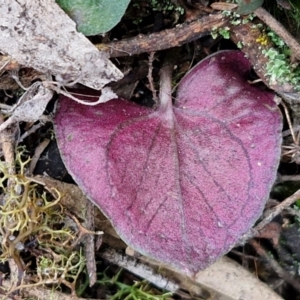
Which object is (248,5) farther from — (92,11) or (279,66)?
(92,11)

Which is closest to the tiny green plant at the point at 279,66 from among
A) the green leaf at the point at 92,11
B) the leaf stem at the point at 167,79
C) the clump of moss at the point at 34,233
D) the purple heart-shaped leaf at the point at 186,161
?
the purple heart-shaped leaf at the point at 186,161

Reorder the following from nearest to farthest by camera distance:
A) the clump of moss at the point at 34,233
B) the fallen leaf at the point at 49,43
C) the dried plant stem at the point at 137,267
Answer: the fallen leaf at the point at 49,43 < the clump of moss at the point at 34,233 < the dried plant stem at the point at 137,267

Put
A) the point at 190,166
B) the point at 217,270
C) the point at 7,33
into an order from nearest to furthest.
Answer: the point at 7,33 → the point at 190,166 → the point at 217,270

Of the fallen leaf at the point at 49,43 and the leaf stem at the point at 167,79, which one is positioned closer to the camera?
the fallen leaf at the point at 49,43

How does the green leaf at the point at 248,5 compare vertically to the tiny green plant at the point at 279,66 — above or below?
above

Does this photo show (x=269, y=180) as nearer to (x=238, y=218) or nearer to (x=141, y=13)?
(x=238, y=218)

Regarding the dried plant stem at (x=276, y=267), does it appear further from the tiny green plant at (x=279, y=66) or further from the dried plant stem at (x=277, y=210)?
the tiny green plant at (x=279, y=66)

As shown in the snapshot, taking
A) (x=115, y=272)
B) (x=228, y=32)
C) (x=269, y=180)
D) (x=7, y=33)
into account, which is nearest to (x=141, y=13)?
(x=228, y=32)

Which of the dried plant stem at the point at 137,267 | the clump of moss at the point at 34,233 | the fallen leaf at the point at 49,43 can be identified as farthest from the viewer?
the dried plant stem at the point at 137,267
